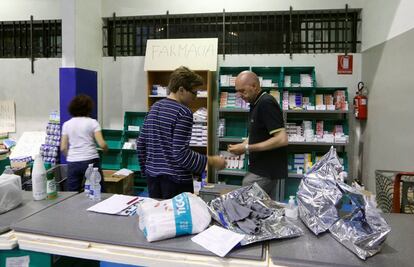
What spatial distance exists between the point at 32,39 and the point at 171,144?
5.08 m

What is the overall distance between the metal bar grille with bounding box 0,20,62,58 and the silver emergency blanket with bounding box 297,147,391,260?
553 centimetres

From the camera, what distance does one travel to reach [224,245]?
1273 mm

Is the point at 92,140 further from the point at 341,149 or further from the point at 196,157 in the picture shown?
the point at 341,149

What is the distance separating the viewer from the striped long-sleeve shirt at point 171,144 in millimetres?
1865

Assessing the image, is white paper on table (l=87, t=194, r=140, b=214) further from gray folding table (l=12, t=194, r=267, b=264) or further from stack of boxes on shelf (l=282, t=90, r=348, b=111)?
stack of boxes on shelf (l=282, t=90, r=348, b=111)

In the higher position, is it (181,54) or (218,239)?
(181,54)

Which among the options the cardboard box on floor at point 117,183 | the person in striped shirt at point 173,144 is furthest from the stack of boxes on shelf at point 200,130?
the person in striped shirt at point 173,144

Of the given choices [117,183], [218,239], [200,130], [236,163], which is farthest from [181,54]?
[218,239]

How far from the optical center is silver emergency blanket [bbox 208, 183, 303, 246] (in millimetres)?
1362

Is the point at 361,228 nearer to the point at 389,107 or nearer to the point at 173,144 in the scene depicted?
the point at 173,144

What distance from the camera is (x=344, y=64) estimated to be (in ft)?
16.1

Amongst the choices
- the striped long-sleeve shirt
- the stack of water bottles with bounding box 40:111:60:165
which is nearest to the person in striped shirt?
the striped long-sleeve shirt

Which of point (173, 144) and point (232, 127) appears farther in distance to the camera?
point (232, 127)

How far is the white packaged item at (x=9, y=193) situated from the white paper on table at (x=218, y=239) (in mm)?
1059
